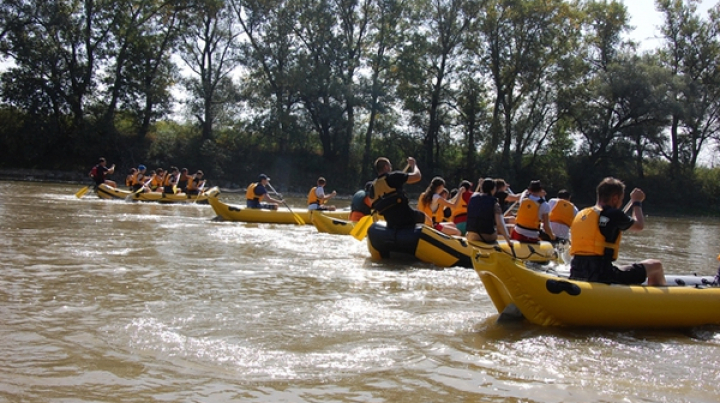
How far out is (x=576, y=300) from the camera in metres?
4.62

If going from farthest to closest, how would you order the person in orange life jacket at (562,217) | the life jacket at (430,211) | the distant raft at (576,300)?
the life jacket at (430,211), the person in orange life jacket at (562,217), the distant raft at (576,300)

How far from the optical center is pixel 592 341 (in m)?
4.41

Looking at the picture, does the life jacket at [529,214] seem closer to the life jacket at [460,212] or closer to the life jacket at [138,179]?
the life jacket at [460,212]

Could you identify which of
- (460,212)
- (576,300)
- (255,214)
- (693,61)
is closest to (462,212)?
(460,212)

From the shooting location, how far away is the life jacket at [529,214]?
8172 millimetres

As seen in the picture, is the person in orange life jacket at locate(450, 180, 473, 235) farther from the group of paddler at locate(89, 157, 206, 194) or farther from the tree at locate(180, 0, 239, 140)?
the tree at locate(180, 0, 239, 140)

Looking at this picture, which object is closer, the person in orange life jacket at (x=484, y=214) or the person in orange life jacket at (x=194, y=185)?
the person in orange life jacket at (x=484, y=214)

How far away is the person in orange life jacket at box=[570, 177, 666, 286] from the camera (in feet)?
15.9

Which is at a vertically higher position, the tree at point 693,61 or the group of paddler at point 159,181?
the tree at point 693,61

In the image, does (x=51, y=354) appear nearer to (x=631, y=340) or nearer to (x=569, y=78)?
(x=631, y=340)

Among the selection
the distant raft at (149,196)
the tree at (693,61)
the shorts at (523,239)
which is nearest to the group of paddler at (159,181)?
the distant raft at (149,196)

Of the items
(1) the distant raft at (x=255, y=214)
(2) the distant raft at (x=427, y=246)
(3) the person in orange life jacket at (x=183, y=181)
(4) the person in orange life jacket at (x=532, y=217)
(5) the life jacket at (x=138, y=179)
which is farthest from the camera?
(5) the life jacket at (x=138, y=179)

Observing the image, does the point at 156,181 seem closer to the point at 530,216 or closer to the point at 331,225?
the point at 331,225

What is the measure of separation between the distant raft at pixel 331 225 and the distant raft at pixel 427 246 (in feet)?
10.00
